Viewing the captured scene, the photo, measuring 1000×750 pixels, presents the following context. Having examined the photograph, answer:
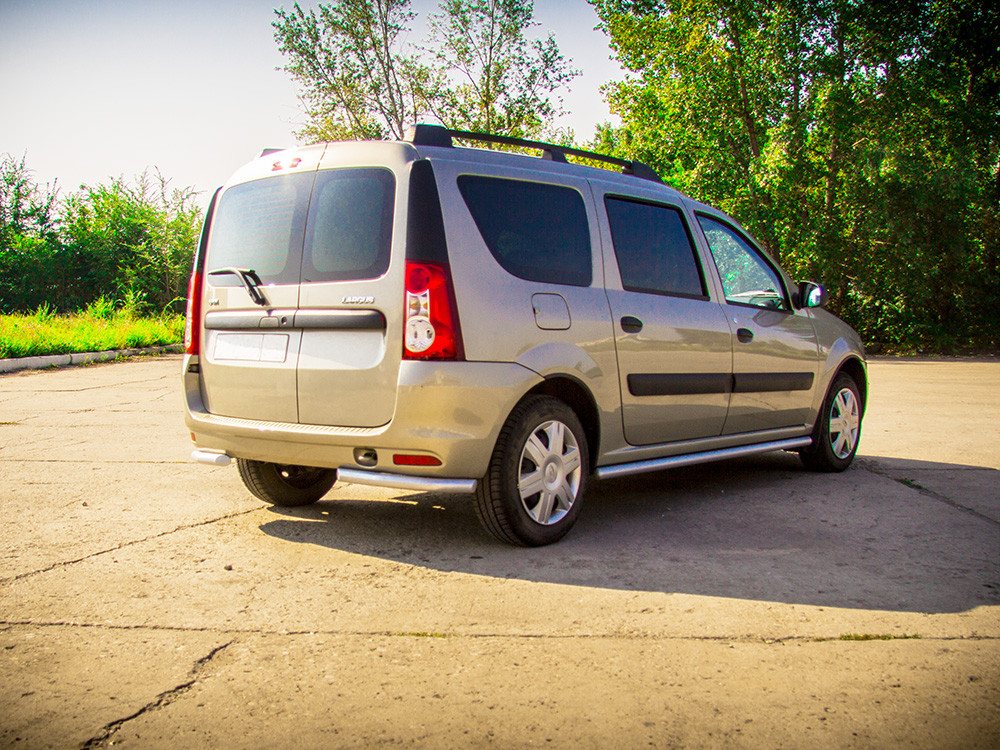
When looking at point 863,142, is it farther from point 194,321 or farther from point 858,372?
point 194,321

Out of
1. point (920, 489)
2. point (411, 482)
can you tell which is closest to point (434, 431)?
point (411, 482)

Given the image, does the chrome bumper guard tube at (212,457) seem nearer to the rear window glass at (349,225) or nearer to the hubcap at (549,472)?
the rear window glass at (349,225)

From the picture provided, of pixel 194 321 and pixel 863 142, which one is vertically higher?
pixel 863 142

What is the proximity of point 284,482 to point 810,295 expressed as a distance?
12.4ft

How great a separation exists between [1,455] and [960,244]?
21687 mm

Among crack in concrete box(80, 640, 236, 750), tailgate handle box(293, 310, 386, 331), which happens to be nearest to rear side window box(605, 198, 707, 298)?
tailgate handle box(293, 310, 386, 331)

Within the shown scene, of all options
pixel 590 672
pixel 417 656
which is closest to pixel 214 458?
pixel 417 656

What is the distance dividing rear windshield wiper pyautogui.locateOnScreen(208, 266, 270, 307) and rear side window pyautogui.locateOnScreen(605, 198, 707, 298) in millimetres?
1916

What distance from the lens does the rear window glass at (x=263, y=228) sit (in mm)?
4398

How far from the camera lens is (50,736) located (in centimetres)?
240

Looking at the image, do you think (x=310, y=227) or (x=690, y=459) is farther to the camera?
(x=690, y=459)

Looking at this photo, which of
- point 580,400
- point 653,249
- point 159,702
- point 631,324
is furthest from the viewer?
point 653,249

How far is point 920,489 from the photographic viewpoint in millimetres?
5836

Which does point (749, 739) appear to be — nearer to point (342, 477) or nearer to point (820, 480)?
point (342, 477)
